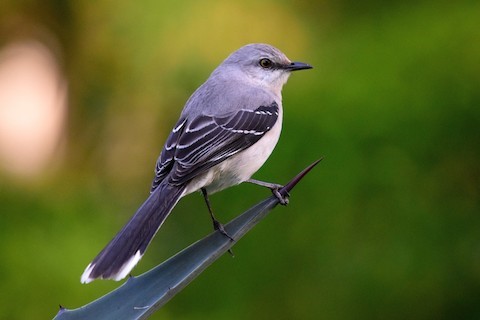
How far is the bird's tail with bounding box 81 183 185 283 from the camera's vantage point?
7.98 feet

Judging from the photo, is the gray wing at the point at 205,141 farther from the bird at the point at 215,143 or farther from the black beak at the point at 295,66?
the black beak at the point at 295,66

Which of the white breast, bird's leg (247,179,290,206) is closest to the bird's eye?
the white breast

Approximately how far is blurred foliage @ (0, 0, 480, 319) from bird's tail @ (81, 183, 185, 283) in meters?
1.50

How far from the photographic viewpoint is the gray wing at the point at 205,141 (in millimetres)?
3146

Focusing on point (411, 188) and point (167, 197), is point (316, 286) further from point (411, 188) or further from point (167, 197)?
point (167, 197)

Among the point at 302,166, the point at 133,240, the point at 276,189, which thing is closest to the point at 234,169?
the point at 276,189

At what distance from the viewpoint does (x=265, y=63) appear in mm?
4043

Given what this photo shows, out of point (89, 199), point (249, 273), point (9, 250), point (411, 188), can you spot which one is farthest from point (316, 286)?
point (9, 250)

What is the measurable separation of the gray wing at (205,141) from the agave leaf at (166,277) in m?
0.80

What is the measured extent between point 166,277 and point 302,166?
7.54ft

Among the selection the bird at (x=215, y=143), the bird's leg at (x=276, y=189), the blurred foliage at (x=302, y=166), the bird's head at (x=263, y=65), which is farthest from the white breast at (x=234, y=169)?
the blurred foliage at (x=302, y=166)

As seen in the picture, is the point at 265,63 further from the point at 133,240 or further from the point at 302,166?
the point at 133,240

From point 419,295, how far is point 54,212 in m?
2.14

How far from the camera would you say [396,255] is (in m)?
4.43
